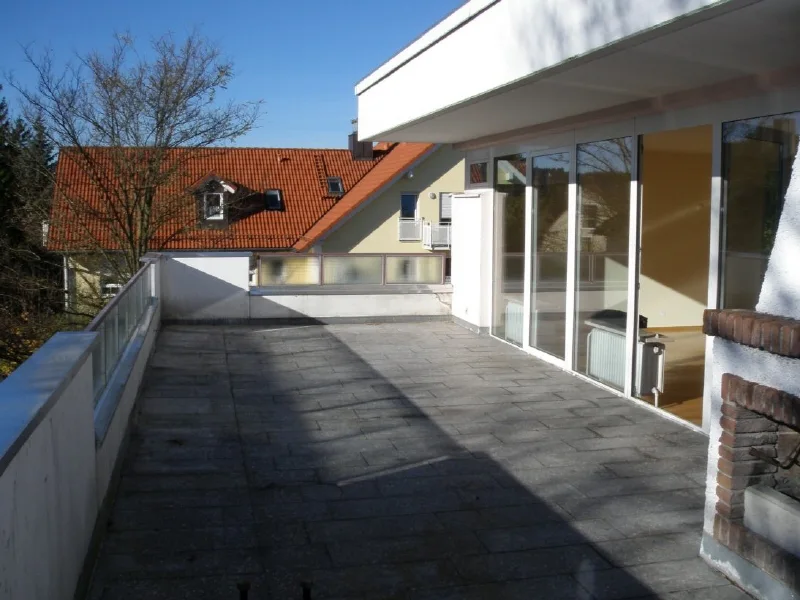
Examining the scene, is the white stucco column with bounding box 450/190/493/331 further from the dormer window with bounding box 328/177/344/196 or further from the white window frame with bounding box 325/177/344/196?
the dormer window with bounding box 328/177/344/196

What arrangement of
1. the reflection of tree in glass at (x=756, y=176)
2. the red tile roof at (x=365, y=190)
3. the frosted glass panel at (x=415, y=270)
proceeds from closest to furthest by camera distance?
the reflection of tree in glass at (x=756, y=176), the frosted glass panel at (x=415, y=270), the red tile roof at (x=365, y=190)

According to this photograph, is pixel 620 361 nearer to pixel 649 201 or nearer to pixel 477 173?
pixel 649 201

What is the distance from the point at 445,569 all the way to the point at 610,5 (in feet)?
11.0

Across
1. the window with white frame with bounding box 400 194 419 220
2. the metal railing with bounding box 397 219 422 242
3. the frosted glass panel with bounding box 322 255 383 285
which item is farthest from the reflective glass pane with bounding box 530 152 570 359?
the window with white frame with bounding box 400 194 419 220

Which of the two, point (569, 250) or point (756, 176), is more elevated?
point (756, 176)

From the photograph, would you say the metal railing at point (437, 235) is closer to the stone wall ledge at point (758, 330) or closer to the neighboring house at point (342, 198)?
the neighboring house at point (342, 198)

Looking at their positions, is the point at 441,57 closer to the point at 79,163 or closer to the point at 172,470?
the point at 172,470

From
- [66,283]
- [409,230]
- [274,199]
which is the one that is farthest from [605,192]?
[274,199]

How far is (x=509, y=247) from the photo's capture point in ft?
37.6

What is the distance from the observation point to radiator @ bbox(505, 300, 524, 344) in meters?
11.1

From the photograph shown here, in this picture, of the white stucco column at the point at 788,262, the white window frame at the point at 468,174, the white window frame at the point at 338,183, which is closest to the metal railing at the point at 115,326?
the white stucco column at the point at 788,262

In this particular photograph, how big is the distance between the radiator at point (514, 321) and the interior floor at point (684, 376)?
2.32 metres

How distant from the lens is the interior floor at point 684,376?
310 inches

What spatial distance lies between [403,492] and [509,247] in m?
6.39
